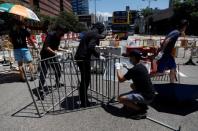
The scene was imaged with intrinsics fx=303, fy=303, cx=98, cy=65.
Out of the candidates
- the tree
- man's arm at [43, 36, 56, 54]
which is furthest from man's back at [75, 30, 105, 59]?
the tree

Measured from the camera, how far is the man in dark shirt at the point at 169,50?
24.4ft

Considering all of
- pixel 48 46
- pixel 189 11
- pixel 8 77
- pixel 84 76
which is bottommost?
pixel 8 77

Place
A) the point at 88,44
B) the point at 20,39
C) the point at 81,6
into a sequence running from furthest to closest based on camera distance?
the point at 81,6 < the point at 20,39 < the point at 88,44

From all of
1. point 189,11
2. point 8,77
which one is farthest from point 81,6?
point 8,77

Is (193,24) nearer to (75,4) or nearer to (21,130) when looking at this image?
(21,130)

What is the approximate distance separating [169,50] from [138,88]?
2.11 meters

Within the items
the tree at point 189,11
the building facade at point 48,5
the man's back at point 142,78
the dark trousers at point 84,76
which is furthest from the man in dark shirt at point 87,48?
the building facade at point 48,5

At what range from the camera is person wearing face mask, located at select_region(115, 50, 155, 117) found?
562 centimetres

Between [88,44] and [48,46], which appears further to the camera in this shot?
[48,46]

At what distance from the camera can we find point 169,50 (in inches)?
295

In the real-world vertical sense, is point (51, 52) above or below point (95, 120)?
above

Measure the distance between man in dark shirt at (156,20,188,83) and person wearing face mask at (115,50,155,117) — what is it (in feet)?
6.17

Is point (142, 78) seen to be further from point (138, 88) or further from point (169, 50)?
point (169, 50)

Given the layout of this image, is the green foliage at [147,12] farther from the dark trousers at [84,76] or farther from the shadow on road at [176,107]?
the dark trousers at [84,76]
